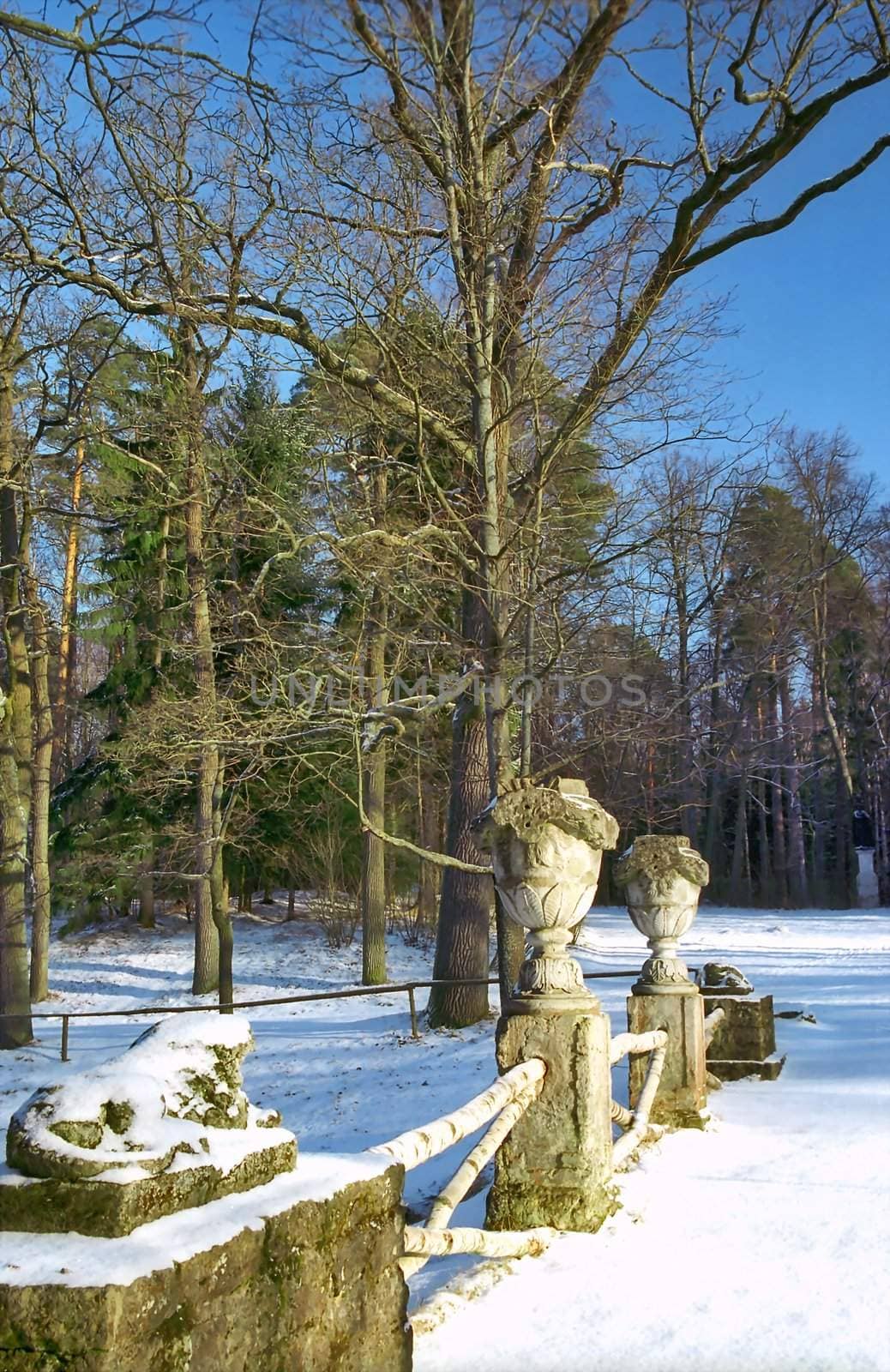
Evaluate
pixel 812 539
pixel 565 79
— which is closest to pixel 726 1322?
pixel 565 79

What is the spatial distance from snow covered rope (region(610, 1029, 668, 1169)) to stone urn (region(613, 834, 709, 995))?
31 centimetres

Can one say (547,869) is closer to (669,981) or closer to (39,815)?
(669,981)

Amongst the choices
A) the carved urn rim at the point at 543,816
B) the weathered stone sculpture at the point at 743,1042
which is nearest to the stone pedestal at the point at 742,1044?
the weathered stone sculpture at the point at 743,1042

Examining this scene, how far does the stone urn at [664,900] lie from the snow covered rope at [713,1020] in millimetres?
907

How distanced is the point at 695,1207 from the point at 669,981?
6.07 feet

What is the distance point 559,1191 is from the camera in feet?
13.9

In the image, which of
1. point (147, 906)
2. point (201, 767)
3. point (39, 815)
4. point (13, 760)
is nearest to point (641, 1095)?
point (201, 767)

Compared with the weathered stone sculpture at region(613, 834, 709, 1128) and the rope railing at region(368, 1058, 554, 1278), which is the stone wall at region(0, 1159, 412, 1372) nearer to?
the rope railing at region(368, 1058, 554, 1278)

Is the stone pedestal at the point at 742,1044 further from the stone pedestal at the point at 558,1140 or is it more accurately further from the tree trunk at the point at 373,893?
the tree trunk at the point at 373,893

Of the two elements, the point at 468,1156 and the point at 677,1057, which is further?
the point at 677,1057

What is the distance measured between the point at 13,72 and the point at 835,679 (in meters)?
33.4

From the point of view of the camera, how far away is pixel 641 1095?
5613 millimetres

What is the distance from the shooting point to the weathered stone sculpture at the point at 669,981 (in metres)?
6.04

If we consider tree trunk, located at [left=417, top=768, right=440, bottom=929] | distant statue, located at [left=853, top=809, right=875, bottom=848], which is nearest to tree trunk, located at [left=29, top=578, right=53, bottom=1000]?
tree trunk, located at [left=417, top=768, right=440, bottom=929]
